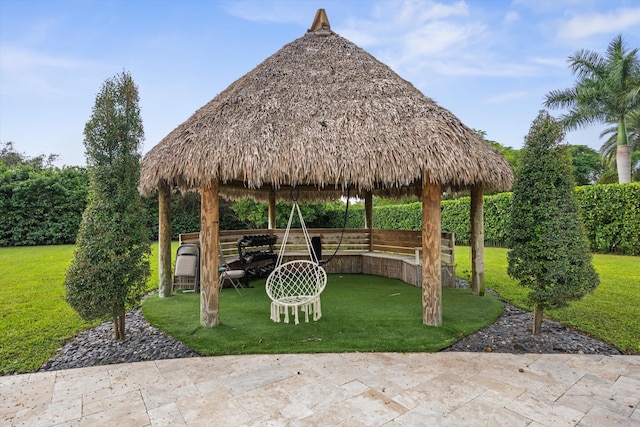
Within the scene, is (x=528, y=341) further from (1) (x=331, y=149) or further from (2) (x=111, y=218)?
(2) (x=111, y=218)

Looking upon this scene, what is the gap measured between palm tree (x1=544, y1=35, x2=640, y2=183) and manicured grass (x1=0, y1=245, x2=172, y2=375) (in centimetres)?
2075

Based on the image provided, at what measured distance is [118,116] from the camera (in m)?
3.89

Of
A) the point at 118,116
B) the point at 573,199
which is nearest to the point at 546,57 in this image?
the point at 573,199

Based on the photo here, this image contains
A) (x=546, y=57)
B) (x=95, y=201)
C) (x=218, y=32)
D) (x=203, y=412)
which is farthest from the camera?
(x=546, y=57)

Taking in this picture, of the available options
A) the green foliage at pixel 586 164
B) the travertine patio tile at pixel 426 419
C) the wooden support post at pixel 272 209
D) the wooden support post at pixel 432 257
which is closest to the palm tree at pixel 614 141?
the green foliage at pixel 586 164

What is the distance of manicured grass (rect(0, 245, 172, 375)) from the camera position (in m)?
3.69

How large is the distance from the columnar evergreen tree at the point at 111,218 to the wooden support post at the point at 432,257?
3.63 m

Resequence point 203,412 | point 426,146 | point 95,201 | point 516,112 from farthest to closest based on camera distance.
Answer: point 516,112 → point 426,146 → point 95,201 → point 203,412

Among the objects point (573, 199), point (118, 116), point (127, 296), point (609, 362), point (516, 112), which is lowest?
point (609, 362)

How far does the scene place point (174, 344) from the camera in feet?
13.0

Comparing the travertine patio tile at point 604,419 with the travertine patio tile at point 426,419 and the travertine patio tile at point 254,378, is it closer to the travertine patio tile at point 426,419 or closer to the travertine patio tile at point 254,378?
the travertine patio tile at point 426,419

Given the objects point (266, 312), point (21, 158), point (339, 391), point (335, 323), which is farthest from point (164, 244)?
point (21, 158)

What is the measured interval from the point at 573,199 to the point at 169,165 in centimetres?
515

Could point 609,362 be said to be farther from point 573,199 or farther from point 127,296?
point 127,296
